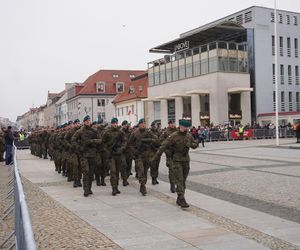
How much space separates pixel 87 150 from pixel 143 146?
150 centimetres

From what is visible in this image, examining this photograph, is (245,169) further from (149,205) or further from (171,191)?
(149,205)

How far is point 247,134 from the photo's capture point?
42906mm

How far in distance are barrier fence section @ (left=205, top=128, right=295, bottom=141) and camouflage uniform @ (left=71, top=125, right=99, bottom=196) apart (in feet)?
98.7

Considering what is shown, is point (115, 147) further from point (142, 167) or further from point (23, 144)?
point (23, 144)

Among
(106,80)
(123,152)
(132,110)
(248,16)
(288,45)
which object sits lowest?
(123,152)

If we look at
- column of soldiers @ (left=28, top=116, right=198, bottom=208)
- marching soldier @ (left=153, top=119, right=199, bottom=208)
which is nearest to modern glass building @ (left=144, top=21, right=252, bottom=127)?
column of soldiers @ (left=28, top=116, right=198, bottom=208)

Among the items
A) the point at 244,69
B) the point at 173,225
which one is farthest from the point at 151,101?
the point at 173,225

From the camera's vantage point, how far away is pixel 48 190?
41.0 feet

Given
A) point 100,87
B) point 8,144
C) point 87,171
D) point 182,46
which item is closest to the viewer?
point 87,171

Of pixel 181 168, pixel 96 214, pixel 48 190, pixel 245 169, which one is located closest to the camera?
pixel 96 214

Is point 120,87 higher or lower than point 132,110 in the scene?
higher

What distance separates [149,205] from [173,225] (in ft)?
6.71

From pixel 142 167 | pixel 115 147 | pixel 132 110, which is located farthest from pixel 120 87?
pixel 142 167

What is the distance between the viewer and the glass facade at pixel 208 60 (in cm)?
4778
